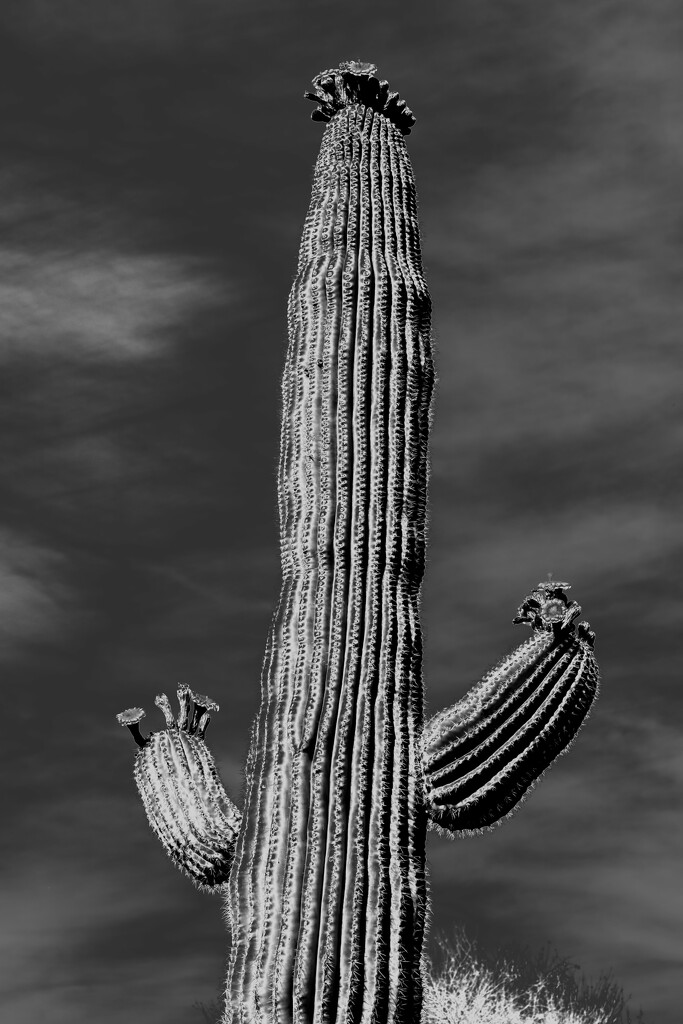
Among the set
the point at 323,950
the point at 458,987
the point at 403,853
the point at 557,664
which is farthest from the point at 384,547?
the point at 458,987

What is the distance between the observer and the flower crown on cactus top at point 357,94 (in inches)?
276

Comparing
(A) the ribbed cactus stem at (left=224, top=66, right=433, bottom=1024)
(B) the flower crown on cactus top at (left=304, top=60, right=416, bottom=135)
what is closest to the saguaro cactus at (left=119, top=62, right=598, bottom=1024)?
(A) the ribbed cactus stem at (left=224, top=66, right=433, bottom=1024)

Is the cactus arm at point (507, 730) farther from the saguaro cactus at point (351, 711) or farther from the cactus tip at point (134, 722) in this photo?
the cactus tip at point (134, 722)

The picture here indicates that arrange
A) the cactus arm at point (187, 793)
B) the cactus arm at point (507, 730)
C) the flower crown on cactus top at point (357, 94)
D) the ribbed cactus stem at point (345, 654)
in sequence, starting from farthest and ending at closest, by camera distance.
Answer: the flower crown on cactus top at point (357, 94)
the cactus arm at point (187, 793)
the cactus arm at point (507, 730)
the ribbed cactus stem at point (345, 654)

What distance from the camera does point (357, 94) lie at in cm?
702

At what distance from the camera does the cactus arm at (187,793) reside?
18.4 feet

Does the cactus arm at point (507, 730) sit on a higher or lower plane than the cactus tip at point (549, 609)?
lower

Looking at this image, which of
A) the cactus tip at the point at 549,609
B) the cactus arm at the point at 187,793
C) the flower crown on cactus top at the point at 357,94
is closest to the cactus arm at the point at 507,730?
the cactus tip at the point at 549,609

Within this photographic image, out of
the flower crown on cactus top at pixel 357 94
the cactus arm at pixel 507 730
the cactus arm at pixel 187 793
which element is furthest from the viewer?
the flower crown on cactus top at pixel 357 94

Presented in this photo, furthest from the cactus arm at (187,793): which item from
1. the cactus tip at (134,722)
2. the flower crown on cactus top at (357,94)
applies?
the flower crown on cactus top at (357,94)

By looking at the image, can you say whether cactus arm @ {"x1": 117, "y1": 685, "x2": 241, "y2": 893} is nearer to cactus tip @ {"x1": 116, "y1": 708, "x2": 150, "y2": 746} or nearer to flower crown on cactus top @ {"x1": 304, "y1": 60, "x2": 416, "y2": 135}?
cactus tip @ {"x1": 116, "y1": 708, "x2": 150, "y2": 746}

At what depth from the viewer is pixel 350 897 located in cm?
496

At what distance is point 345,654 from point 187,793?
95 cm

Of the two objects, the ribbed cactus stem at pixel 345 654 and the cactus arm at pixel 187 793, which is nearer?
the ribbed cactus stem at pixel 345 654
